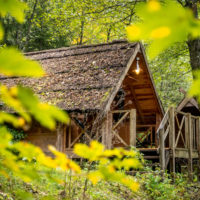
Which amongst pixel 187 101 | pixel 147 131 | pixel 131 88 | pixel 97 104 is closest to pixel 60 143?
pixel 97 104

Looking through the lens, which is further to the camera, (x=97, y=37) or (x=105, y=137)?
(x=97, y=37)

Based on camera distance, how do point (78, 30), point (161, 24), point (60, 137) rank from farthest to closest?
point (78, 30), point (60, 137), point (161, 24)

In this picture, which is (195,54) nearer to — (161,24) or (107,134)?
(107,134)

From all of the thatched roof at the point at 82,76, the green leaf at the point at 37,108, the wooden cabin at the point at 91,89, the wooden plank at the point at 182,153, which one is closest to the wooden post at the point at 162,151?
the wooden cabin at the point at 91,89

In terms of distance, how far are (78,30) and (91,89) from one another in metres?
8.43

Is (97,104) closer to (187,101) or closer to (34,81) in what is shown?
(34,81)

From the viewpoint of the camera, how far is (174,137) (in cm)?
948

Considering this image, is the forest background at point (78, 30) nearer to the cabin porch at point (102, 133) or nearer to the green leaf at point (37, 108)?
the cabin porch at point (102, 133)

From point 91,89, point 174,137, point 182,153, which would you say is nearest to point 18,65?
point 91,89

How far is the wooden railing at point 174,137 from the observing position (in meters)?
8.84

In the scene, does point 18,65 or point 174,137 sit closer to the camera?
point 18,65

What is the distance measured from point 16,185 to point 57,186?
88cm

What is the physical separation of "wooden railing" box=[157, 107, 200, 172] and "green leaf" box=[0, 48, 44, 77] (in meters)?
8.27

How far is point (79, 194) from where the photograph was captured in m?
5.26
